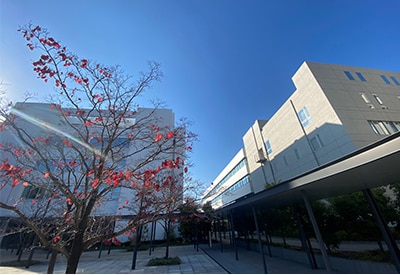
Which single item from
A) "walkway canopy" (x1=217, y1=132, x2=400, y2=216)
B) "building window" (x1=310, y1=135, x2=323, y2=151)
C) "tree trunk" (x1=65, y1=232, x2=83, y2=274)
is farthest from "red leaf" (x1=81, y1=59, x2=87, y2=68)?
"building window" (x1=310, y1=135, x2=323, y2=151)

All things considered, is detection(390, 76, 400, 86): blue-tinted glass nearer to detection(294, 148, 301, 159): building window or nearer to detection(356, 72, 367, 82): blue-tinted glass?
detection(356, 72, 367, 82): blue-tinted glass

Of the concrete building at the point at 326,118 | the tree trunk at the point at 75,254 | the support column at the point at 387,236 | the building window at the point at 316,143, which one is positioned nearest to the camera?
the tree trunk at the point at 75,254

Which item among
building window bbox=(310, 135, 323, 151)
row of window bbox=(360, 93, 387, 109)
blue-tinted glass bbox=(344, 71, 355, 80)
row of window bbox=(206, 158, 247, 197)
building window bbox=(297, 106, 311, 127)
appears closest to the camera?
row of window bbox=(360, 93, 387, 109)

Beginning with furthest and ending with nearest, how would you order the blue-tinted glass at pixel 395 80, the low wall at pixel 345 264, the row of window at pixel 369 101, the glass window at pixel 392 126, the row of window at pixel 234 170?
1. the row of window at pixel 234 170
2. the blue-tinted glass at pixel 395 80
3. the row of window at pixel 369 101
4. the glass window at pixel 392 126
5. the low wall at pixel 345 264

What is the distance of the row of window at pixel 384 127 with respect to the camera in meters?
14.8

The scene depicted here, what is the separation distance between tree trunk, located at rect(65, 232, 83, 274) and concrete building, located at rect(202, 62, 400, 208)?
354 inches

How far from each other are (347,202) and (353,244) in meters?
7.34

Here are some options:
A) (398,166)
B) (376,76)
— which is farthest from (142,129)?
(376,76)

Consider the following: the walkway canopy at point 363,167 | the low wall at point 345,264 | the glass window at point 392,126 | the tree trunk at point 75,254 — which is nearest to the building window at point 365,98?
the glass window at point 392,126

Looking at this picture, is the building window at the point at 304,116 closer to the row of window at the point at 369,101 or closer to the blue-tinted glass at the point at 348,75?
the row of window at the point at 369,101

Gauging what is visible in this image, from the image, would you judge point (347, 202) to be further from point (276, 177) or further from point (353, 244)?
point (276, 177)

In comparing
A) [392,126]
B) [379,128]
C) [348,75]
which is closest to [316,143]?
[379,128]

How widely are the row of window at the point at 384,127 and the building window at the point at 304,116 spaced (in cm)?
459

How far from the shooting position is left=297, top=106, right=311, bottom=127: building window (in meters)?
18.0
